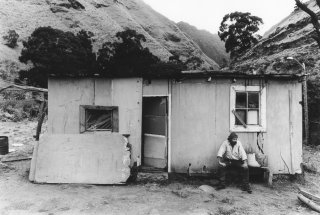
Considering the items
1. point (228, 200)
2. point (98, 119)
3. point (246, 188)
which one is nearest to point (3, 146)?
point (98, 119)

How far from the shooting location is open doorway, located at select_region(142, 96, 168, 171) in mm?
8469

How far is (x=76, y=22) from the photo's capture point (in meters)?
51.4

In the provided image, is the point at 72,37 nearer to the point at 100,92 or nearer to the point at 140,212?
the point at 100,92

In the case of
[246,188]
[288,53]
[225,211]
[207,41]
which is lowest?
[225,211]

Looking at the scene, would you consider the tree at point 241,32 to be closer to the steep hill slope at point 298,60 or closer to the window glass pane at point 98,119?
the steep hill slope at point 298,60

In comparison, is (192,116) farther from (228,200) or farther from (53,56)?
(53,56)

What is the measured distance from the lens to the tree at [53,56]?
28.7m

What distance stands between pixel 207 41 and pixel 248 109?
10132 centimetres

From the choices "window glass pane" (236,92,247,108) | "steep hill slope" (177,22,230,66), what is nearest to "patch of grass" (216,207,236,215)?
"window glass pane" (236,92,247,108)

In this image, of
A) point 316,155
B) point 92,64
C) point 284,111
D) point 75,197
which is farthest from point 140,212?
point 92,64

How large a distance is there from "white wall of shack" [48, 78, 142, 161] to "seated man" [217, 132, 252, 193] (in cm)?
231

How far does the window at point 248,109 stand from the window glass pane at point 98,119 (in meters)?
3.55

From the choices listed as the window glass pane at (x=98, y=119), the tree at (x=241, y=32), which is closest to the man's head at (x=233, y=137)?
the window glass pane at (x=98, y=119)

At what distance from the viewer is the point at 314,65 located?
23000 millimetres
